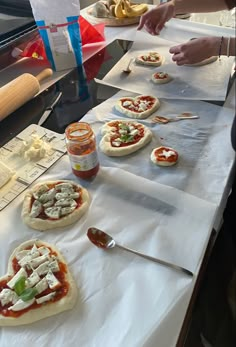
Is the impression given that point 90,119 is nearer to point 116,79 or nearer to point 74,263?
point 116,79

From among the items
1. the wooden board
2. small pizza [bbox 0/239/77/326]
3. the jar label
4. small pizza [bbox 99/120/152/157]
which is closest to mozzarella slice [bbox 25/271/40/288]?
small pizza [bbox 0/239/77/326]

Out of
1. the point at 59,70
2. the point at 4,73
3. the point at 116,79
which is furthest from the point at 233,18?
the point at 4,73

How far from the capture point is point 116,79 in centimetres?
109

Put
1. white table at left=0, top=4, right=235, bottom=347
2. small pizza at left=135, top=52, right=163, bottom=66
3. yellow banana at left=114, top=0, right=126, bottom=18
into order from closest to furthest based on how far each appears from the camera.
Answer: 1. white table at left=0, top=4, right=235, bottom=347
2. small pizza at left=135, top=52, right=163, bottom=66
3. yellow banana at left=114, top=0, right=126, bottom=18

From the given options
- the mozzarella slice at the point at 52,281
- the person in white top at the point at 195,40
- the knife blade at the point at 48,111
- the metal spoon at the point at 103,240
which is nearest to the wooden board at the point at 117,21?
the person in white top at the point at 195,40

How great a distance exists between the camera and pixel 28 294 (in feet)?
1.68

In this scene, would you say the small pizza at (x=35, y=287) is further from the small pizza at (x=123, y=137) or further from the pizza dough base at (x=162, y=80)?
the pizza dough base at (x=162, y=80)

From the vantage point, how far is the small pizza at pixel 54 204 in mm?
638

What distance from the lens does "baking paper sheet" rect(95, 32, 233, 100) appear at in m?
1.00

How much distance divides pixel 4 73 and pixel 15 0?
31 cm

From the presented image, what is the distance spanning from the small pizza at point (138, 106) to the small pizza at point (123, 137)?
5cm

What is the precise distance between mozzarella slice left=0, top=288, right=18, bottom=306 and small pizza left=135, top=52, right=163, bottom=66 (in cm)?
87

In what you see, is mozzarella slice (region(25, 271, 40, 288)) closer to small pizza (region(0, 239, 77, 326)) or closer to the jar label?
small pizza (region(0, 239, 77, 326))

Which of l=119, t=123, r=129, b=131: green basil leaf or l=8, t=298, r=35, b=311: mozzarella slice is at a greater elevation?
l=119, t=123, r=129, b=131: green basil leaf
